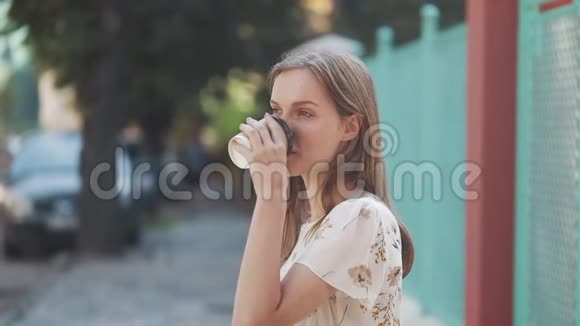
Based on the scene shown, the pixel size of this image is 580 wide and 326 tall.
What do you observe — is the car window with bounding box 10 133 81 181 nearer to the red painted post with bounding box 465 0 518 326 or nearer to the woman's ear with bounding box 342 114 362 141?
the red painted post with bounding box 465 0 518 326

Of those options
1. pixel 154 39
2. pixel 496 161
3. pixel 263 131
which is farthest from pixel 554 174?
pixel 154 39

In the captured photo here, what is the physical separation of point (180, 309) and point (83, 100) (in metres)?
5.26

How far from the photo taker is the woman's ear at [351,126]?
2.19 m

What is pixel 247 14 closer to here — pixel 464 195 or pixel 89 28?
pixel 89 28

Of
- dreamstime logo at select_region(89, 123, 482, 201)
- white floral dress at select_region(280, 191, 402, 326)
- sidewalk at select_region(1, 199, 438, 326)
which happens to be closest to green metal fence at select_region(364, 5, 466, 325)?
dreamstime logo at select_region(89, 123, 482, 201)

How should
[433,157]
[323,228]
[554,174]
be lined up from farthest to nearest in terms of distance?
[433,157] → [554,174] → [323,228]

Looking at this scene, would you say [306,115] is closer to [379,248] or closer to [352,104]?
[352,104]

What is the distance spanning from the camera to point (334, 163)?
2199mm

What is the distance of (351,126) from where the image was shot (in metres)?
2.20

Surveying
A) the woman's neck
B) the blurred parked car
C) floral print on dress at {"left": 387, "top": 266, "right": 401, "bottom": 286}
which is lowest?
the blurred parked car

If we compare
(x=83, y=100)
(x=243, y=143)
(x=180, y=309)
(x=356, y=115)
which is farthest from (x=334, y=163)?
(x=83, y=100)

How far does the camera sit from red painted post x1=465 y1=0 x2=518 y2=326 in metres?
4.43

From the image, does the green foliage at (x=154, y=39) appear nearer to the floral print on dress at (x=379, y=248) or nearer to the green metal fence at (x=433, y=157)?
the green metal fence at (x=433, y=157)

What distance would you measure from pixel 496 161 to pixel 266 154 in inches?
105
